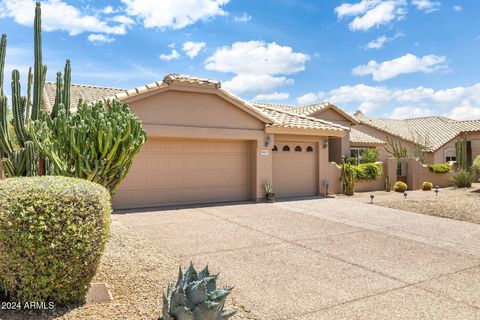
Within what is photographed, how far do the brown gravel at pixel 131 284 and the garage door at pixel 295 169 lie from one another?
9151 millimetres

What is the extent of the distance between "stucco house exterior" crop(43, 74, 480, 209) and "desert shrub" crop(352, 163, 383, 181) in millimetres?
2287

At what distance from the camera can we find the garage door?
1661 cm

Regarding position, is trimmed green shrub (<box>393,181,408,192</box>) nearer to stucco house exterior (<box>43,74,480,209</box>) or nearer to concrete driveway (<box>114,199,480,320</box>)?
stucco house exterior (<box>43,74,480,209</box>)

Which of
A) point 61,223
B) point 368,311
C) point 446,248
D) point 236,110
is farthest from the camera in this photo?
point 236,110

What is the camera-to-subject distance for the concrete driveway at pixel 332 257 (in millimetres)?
5145

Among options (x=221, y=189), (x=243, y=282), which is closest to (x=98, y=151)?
(x=243, y=282)

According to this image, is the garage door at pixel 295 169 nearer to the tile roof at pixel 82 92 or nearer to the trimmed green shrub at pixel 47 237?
the tile roof at pixel 82 92

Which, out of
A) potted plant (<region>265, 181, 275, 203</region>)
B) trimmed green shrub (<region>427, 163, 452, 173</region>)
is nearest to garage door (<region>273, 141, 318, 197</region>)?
potted plant (<region>265, 181, 275, 203</region>)

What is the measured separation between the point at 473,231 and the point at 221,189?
28.1 ft

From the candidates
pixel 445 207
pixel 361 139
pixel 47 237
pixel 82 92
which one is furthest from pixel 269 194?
pixel 361 139

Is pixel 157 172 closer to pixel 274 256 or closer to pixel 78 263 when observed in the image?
pixel 274 256

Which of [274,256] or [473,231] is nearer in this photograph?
[274,256]

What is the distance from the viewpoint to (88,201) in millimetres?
4504

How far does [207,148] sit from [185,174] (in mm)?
1347
